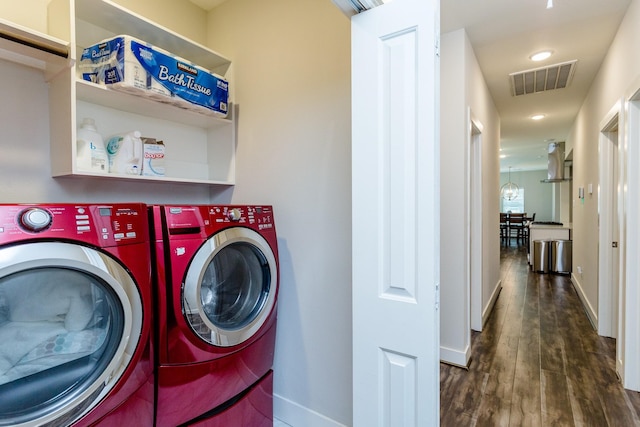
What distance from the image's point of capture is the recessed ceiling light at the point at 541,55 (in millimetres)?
2889

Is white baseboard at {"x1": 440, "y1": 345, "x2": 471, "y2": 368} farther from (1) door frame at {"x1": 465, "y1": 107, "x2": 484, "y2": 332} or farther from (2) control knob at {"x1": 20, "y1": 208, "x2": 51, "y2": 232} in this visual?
(2) control knob at {"x1": 20, "y1": 208, "x2": 51, "y2": 232}

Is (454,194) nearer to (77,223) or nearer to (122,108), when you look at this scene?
(122,108)

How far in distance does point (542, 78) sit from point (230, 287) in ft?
12.2

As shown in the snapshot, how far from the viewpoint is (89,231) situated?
1.03 m

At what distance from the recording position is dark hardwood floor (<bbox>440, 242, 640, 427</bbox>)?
1.94m

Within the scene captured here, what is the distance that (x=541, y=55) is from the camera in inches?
116

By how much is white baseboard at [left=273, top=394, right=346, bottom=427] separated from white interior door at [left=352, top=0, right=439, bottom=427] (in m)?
0.61

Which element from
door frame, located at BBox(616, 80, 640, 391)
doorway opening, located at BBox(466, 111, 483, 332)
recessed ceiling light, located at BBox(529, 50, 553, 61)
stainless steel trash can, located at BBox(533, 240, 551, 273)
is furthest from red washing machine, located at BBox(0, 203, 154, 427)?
stainless steel trash can, located at BBox(533, 240, 551, 273)

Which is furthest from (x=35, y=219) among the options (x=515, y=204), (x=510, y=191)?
(x=515, y=204)

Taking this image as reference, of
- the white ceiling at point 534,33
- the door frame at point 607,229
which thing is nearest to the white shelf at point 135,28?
the white ceiling at point 534,33

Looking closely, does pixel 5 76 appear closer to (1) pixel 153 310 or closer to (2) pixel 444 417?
(1) pixel 153 310

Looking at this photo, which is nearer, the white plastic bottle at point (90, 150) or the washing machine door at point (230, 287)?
the washing machine door at point (230, 287)

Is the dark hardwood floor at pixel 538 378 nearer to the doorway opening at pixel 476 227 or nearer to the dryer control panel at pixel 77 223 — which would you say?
the doorway opening at pixel 476 227

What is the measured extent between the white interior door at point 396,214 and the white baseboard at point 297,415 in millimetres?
614
